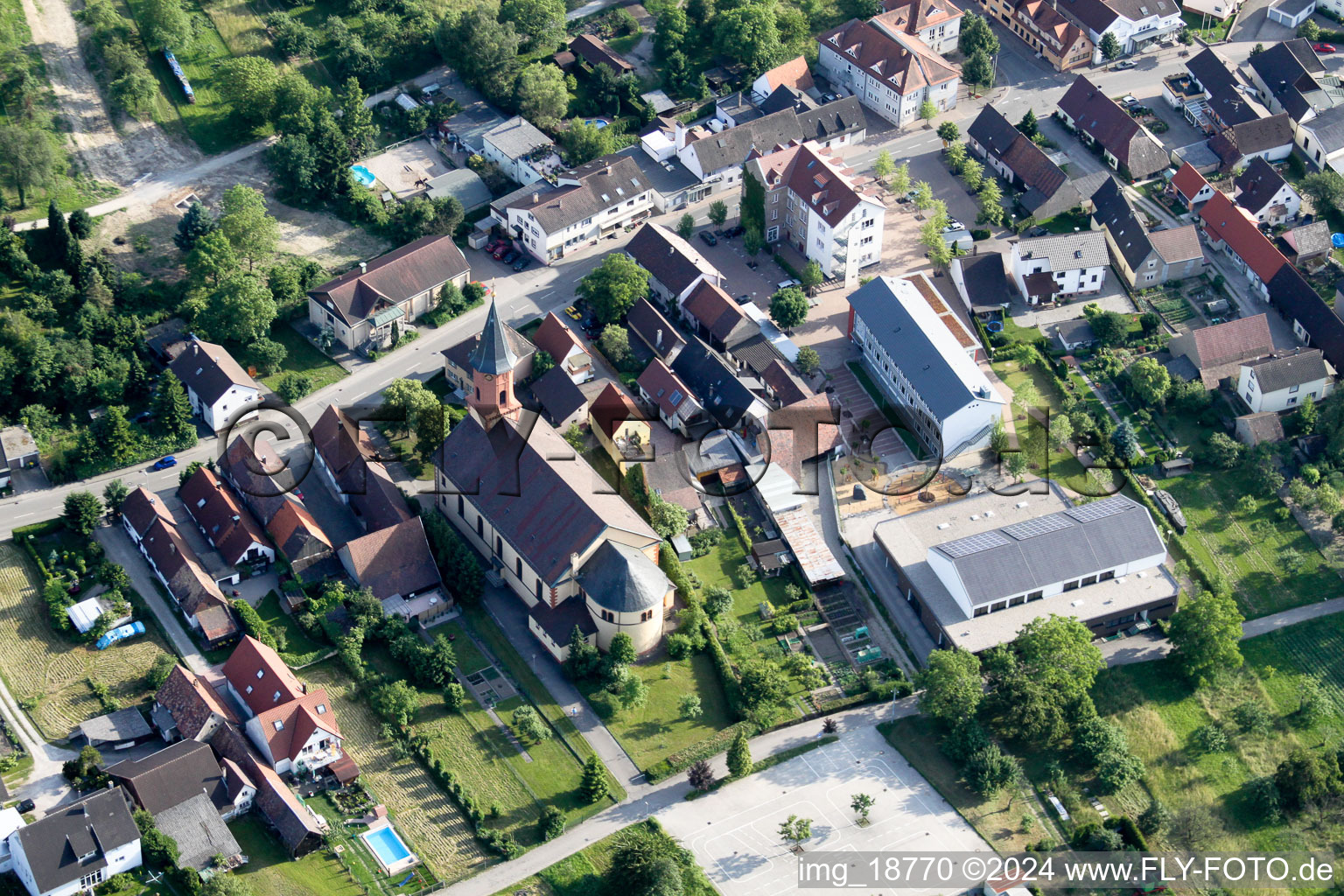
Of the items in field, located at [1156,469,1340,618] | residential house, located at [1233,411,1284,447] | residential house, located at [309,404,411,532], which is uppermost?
residential house, located at [309,404,411,532]

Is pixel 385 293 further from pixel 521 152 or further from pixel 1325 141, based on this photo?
pixel 1325 141

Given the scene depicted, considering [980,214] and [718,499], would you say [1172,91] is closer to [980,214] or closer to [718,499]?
[980,214]

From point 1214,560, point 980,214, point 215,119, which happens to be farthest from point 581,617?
point 215,119

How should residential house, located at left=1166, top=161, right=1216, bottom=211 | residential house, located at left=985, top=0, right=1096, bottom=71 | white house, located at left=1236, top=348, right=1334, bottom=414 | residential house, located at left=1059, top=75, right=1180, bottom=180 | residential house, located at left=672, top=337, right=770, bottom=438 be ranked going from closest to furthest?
1. residential house, located at left=672, top=337, right=770, bottom=438
2. white house, located at left=1236, top=348, right=1334, bottom=414
3. residential house, located at left=1166, top=161, right=1216, bottom=211
4. residential house, located at left=1059, top=75, right=1180, bottom=180
5. residential house, located at left=985, top=0, right=1096, bottom=71

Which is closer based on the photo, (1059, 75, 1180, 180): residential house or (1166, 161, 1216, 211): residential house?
(1166, 161, 1216, 211): residential house

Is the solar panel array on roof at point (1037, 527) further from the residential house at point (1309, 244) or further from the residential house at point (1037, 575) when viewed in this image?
the residential house at point (1309, 244)

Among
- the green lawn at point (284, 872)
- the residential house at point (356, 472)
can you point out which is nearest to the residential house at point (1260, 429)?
the residential house at point (356, 472)

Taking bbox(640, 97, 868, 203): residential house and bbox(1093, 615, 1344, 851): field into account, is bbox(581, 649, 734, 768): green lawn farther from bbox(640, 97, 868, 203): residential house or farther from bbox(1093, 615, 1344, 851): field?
bbox(640, 97, 868, 203): residential house

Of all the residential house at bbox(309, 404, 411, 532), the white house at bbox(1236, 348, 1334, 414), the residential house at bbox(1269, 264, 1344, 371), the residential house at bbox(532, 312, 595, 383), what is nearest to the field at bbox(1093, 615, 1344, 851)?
the white house at bbox(1236, 348, 1334, 414)
